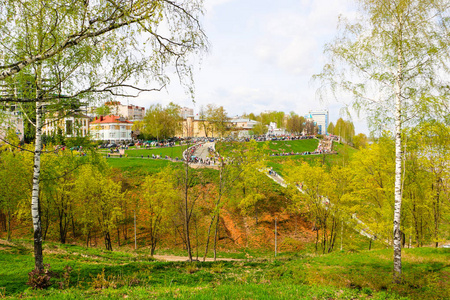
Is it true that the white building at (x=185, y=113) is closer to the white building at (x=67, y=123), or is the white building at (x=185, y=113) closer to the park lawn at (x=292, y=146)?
the white building at (x=67, y=123)

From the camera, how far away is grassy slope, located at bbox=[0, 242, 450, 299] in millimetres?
7215

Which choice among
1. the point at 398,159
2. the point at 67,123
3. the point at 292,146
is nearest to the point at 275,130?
the point at 292,146

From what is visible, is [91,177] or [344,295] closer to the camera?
[344,295]

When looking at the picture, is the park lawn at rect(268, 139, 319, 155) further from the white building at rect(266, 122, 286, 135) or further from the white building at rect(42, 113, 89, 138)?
the white building at rect(42, 113, 89, 138)

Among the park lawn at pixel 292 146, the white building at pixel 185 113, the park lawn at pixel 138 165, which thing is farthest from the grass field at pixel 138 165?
the park lawn at pixel 292 146

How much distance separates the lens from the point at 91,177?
81.7 ft

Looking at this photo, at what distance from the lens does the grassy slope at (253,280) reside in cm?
721

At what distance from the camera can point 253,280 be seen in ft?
32.7

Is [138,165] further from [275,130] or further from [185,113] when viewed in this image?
[185,113]

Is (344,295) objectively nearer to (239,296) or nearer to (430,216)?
(239,296)

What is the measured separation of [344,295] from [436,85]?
894cm

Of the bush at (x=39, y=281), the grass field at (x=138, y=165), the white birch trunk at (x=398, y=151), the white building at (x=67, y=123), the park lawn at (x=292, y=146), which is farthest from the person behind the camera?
the park lawn at (x=292, y=146)

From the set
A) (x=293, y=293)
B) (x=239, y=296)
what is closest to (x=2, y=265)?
(x=239, y=296)

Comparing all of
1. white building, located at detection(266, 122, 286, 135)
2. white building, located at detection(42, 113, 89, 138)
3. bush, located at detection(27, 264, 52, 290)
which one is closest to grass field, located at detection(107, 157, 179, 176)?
white building, located at detection(42, 113, 89, 138)
